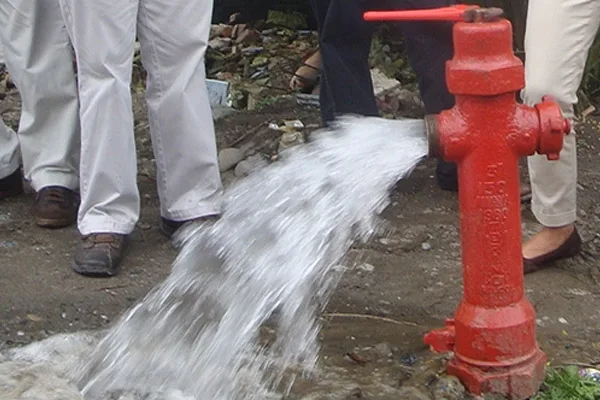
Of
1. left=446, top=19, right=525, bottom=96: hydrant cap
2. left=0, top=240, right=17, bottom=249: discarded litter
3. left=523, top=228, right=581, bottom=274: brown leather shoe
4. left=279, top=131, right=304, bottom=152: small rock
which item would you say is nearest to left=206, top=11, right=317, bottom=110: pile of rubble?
left=279, top=131, right=304, bottom=152: small rock

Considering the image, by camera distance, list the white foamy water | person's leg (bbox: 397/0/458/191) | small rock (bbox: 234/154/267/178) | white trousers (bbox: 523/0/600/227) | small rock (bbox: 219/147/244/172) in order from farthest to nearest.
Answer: small rock (bbox: 219/147/244/172) < small rock (bbox: 234/154/267/178) < person's leg (bbox: 397/0/458/191) < white trousers (bbox: 523/0/600/227) < the white foamy water

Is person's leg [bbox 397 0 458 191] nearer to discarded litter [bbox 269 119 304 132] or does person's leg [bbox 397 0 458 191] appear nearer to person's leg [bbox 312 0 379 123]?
person's leg [bbox 312 0 379 123]

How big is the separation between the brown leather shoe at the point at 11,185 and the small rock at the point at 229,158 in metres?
0.81

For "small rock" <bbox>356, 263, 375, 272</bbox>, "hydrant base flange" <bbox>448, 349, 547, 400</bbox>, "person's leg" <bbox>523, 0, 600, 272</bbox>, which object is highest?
"person's leg" <bbox>523, 0, 600, 272</bbox>

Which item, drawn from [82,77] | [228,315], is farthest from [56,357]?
[82,77]

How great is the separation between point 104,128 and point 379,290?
100 cm

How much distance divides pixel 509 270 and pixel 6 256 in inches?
74.2

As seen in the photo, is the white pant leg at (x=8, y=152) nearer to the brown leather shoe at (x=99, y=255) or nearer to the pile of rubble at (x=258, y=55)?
the brown leather shoe at (x=99, y=255)

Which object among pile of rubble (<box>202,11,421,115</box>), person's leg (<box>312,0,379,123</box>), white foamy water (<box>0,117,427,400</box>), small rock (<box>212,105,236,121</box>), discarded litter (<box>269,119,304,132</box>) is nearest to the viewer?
white foamy water (<box>0,117,427,400</box>)

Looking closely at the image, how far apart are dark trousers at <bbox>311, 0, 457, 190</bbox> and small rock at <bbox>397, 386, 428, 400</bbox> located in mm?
1576

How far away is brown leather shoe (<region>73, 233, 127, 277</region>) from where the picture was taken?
3.43 m

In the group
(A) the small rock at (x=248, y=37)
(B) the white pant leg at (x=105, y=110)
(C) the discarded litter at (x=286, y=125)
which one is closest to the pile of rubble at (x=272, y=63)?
(A) the small rock at (x=248, y=37)

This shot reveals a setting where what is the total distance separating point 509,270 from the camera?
95.3 inches

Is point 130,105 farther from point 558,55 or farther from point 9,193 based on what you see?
point 558,55
